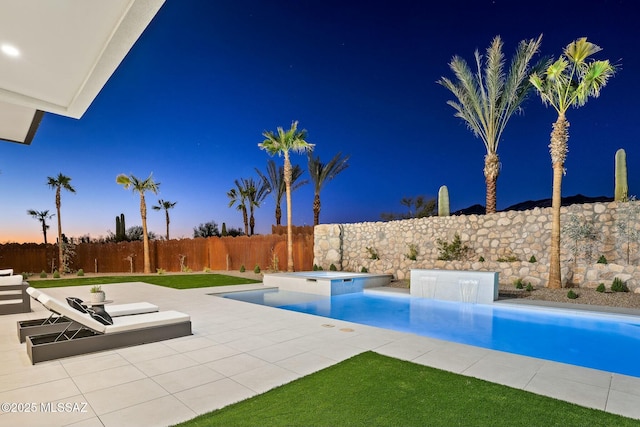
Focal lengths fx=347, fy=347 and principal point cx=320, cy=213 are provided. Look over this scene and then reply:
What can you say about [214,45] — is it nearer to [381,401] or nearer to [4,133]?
[4,133]

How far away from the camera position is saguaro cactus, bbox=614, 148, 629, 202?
10305mm

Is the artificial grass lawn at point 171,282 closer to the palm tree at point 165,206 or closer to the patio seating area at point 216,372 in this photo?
the patio seating area at point 216,372

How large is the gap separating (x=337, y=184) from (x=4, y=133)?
73.7 ft

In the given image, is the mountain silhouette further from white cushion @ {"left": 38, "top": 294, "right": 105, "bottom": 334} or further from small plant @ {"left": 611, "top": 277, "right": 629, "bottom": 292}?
white cushion @ {"left": 38, "top": 294, "right": 105, "bottom": 334}

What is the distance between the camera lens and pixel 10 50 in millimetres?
3875

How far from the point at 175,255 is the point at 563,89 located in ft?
70.3

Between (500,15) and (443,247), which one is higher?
(500,15)

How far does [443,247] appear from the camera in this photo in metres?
13.7

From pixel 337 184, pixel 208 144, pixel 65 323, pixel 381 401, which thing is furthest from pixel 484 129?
pixel 208 144

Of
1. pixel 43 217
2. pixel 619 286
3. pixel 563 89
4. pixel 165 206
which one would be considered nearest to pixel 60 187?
pixel 43 217

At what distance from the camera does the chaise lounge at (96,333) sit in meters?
4.62

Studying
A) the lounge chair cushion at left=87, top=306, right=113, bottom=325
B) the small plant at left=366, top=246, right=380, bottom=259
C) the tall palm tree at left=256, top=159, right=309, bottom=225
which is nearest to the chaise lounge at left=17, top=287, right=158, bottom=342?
the lounge chair cushion at left=87, top=306, right=113, bottom=325

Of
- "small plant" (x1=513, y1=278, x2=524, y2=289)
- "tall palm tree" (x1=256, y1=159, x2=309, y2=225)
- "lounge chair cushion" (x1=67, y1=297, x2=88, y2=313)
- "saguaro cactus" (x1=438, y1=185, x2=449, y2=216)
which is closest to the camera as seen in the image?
"lounge chair cushion" (x1=67, y1=297, x2=88, y2=313)

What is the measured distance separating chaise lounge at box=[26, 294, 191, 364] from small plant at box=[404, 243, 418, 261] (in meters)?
10.5
